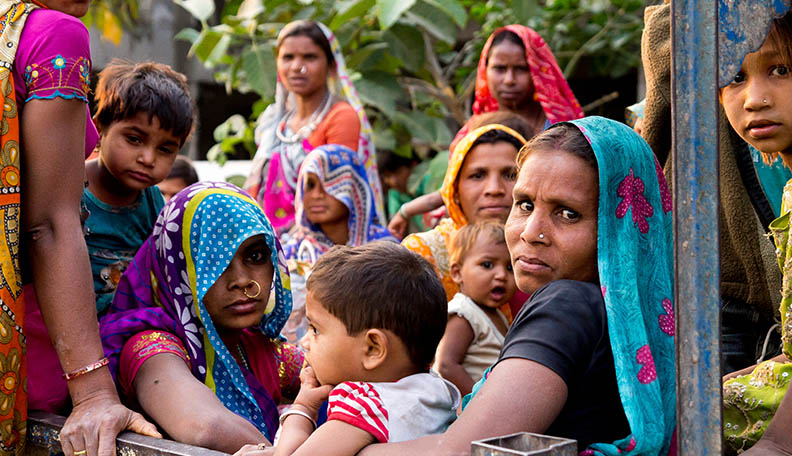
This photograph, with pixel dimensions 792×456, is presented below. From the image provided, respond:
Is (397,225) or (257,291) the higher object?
(257,291)

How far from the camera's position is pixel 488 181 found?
12.5 ft

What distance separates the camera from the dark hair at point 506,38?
15.8ft

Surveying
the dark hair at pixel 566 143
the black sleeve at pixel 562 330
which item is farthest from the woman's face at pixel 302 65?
the black sleeve at pixel 562 330

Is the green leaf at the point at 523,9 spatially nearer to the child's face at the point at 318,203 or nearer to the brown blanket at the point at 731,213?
the child's face at the point at 318,203

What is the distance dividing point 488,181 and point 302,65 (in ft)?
6.99

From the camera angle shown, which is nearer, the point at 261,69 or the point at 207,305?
the point at 207,305

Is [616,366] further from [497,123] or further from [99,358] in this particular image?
[497,123]

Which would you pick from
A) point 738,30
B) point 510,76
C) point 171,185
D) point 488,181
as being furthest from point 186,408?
point 171,185

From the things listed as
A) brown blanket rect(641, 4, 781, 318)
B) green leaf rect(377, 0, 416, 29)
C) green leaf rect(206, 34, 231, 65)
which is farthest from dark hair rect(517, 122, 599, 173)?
green leaf rect(206, 34, 231, 65)

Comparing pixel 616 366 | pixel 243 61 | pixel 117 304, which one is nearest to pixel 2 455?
pixel 117 304

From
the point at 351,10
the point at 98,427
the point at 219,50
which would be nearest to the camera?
the point at 98,427

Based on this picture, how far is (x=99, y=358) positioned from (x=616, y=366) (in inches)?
55.4

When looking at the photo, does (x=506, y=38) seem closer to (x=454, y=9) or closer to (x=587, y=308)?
(x=454, y=9)

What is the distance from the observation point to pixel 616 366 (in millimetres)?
1578
